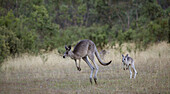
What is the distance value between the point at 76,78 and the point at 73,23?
157ft

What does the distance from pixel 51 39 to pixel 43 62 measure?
1309 cm

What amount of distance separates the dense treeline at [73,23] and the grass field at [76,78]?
2.27 m

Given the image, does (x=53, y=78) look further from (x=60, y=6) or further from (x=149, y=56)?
(x=60, y=6)

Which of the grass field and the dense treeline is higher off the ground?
the dense treeline

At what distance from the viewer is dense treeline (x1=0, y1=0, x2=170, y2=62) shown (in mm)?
21703

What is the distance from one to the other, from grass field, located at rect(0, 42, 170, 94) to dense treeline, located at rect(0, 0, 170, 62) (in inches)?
89.4

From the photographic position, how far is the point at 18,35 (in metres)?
21.5

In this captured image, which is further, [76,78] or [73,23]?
[73,23]

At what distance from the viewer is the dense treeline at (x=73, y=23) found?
21.7 m

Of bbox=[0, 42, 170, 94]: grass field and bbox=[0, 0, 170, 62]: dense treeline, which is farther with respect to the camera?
bbox=[0, 0, 170, 62]: dense treeline

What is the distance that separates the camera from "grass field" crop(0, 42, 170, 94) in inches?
318

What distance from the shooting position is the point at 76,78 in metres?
11.0

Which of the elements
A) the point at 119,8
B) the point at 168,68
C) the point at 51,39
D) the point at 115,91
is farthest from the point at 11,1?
the point at 115,91

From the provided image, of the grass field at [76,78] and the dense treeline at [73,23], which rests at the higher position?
the dense treeline at [73,23]
